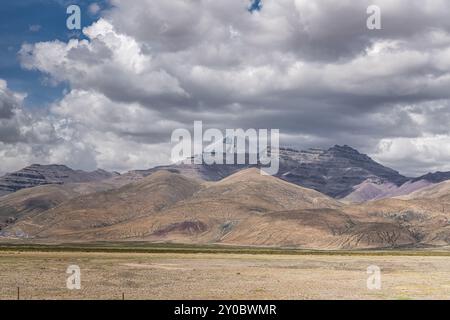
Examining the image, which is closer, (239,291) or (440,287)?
(239,291)

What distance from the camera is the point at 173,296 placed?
54500 mm

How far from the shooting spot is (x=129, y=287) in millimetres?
63875
